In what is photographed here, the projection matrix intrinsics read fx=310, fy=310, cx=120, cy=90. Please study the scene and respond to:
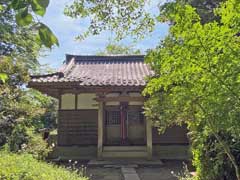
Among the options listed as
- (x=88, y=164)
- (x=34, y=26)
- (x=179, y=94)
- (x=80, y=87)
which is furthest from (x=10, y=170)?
(x=80, y=87)

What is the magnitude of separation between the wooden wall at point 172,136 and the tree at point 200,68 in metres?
8.65

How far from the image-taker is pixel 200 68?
3.19m

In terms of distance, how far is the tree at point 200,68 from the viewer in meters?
3.08

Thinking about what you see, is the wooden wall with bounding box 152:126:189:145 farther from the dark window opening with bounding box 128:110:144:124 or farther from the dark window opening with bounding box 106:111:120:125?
the dark window opening with bounding box 106:111:120:125

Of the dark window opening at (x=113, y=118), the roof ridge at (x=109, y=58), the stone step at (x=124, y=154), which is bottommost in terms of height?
the stone step at (x=124, y=154)

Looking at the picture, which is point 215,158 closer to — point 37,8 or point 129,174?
point 129,174

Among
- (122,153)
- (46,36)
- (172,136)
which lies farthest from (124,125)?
(46,36)

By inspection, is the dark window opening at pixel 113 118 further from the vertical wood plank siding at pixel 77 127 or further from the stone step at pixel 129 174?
the stone step at pixel 129 174

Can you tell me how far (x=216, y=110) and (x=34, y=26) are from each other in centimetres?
253

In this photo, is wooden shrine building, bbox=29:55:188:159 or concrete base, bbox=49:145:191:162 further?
concrete base, bbox=49:145:191:162

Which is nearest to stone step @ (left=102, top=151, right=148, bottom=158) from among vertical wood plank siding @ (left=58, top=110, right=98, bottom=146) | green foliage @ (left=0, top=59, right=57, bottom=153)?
vertical wood plank siding @ (left=58, top=110, right=98, bottom=146)

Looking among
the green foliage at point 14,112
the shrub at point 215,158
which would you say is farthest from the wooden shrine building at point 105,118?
the shrub at point 215,158

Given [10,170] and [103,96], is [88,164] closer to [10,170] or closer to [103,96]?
[103,96]

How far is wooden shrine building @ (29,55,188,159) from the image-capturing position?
11.0 meters
